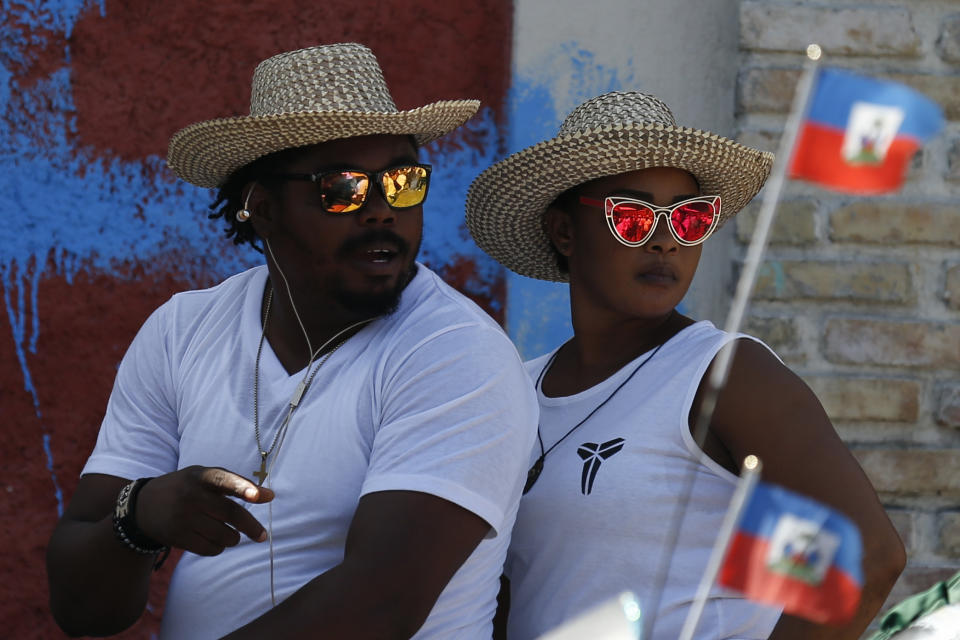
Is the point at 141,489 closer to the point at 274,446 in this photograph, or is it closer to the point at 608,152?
the point at 274,446

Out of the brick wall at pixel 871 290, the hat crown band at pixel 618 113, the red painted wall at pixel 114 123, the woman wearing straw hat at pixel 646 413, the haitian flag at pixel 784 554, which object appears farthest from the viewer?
the red painted wall at pixel 114 123

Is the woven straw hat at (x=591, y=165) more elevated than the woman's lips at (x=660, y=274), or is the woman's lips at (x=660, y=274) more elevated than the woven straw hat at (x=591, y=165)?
the woven straw hat at (x=591, y=165)

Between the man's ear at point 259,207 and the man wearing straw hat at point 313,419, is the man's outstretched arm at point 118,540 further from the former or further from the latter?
the man's ear at point 259,207

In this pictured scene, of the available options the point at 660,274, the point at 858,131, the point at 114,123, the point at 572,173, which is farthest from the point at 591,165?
the point at 114,123

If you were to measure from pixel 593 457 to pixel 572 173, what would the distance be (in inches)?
23.8

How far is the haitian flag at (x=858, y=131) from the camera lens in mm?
1382

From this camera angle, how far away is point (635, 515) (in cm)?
199

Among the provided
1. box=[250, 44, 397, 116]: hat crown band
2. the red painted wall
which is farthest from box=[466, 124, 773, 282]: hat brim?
the red painted wall

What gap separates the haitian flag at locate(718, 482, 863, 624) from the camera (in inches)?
53.8

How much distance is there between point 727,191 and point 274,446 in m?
1.10

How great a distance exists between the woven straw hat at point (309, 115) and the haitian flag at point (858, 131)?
84cm

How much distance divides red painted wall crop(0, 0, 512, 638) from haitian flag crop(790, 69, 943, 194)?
76.8 inches

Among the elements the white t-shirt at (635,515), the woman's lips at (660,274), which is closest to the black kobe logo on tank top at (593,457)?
the white t-shirt at (635,515)

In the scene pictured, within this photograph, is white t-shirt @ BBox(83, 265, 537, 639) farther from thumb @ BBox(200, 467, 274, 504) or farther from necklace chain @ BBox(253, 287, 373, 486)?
thumb @ BBox(200, 467, 274, 504)
